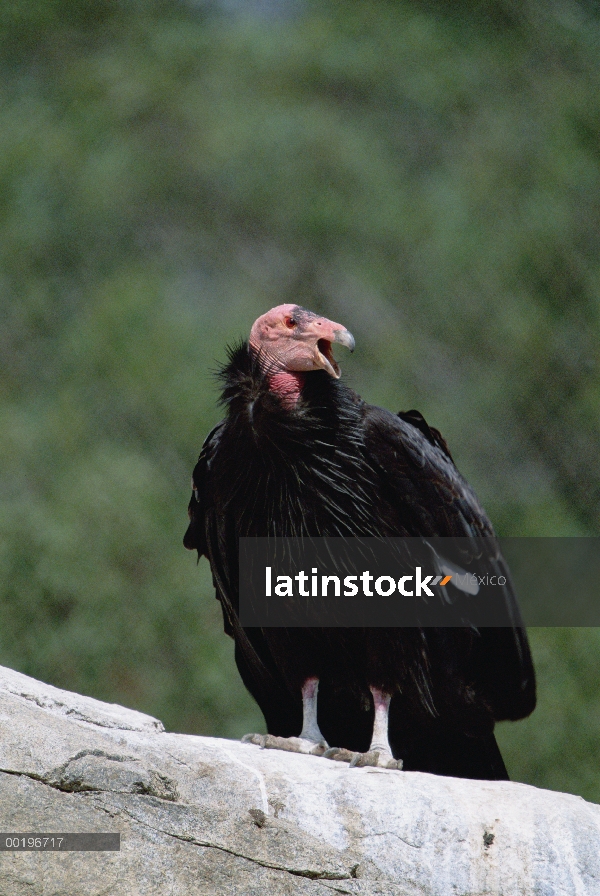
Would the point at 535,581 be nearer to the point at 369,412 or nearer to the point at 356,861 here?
the point at 369,412

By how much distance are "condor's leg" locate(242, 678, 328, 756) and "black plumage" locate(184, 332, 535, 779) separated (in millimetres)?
54

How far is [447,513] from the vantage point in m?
4.33

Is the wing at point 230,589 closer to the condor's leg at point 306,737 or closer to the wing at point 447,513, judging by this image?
the condor's leg at point 306,737

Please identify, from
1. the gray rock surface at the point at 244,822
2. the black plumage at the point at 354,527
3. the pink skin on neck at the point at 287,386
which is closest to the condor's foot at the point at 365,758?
the gray rock surface at the point at 244,822

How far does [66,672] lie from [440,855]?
585 centimetres

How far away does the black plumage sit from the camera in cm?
414

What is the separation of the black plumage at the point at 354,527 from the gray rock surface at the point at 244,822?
30.3 inches

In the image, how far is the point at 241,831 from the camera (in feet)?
10.4

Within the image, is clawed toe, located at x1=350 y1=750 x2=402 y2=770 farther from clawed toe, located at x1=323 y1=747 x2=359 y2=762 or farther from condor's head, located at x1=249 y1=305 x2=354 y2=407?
condor's head, located at x1=249 y1=305 x2=354 y2=407

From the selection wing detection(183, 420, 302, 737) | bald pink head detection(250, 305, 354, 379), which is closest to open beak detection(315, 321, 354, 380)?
bald pink head detection(250, 305, 354, 379)

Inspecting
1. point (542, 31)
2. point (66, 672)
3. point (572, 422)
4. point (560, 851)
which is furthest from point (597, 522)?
point (560, 851)

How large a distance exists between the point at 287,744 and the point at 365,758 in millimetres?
311

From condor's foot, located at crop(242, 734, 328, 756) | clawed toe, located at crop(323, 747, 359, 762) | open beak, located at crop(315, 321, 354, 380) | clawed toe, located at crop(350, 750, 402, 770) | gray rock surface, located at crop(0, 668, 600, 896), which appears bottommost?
gray rock surface, located at crop(0, 668, 600, 896)

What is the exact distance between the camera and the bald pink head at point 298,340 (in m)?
4.21
